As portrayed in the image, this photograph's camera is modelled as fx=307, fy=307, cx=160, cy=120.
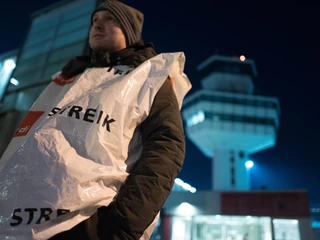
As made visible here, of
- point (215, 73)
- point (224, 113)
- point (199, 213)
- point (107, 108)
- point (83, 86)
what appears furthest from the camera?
point (215, 73)

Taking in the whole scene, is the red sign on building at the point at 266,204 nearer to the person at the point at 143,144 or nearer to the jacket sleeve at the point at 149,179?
the person at the point at 143,144

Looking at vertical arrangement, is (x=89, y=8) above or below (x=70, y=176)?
above

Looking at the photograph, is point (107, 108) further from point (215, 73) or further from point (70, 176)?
point (215, 73)

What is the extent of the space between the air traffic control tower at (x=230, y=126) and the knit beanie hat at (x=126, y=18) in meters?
33.6

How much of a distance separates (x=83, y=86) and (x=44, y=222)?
2.44ft

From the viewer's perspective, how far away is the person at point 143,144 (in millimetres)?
1142

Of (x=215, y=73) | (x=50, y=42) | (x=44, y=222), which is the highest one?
(x=215, y=73)

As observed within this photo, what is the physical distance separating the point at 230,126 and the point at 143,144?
34728mm

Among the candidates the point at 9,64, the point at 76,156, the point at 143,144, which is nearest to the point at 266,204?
the point at 9,64

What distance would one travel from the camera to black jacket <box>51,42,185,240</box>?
3.71ft

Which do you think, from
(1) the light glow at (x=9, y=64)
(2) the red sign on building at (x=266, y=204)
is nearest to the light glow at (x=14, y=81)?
(1) the light glow at (x=9, y=64)

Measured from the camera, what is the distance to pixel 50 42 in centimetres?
335

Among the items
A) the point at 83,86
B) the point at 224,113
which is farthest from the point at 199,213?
the point at 83,86

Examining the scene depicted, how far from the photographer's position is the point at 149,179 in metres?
1.22
